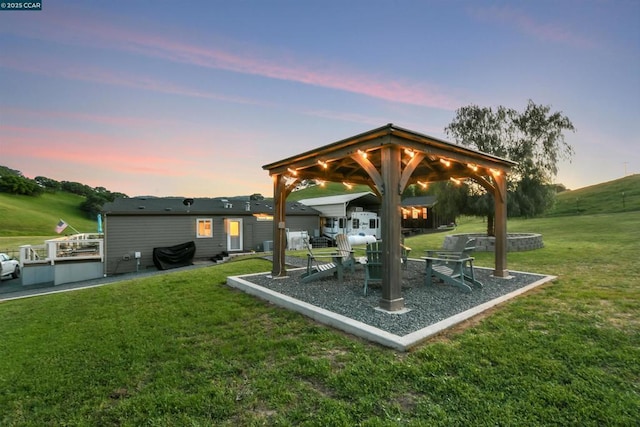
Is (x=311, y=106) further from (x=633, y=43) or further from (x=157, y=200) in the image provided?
(x=633, y=43)

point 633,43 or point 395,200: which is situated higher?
point 633,43

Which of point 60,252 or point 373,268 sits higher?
point 373,268

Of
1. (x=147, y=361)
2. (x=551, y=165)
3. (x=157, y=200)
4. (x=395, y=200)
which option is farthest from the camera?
(x=157, y=200)

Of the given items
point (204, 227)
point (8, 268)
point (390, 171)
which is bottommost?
point (8, 268)

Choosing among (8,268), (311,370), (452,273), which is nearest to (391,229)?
(311,370)

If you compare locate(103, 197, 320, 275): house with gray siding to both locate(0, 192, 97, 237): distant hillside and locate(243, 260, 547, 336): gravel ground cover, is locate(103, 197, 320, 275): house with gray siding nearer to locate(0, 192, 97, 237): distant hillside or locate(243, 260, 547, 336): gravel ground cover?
locate(243, 260, 547, 336): gravel ground cover

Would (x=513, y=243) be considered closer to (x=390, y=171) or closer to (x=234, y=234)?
(x=390, y=171)

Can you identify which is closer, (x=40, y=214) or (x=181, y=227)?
(x=181, y=227)

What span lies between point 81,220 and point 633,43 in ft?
208

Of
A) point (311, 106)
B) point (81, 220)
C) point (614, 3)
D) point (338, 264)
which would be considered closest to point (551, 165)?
point (614, 3)

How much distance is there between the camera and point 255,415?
222cm

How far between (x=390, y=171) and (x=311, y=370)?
293cm

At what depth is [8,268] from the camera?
1343cm

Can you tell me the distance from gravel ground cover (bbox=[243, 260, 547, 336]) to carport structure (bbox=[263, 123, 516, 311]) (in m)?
0.33
